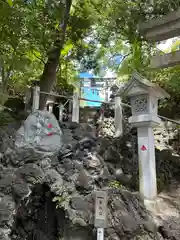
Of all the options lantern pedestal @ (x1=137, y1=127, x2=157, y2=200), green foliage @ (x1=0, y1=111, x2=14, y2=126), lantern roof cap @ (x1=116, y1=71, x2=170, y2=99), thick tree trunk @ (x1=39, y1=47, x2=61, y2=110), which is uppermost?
thick tree trunk @ (x1=39, y1=47, x2=61, y2=110)

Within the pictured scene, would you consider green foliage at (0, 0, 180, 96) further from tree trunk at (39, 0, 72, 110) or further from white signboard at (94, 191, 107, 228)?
white signboard at (94, 191, 107, 228)

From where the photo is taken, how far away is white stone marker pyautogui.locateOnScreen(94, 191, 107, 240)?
369cm

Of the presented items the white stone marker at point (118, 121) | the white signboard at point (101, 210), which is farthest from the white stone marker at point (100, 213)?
the white stone marker at point (118, 121)

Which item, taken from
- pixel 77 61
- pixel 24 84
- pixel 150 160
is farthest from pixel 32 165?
pixel 77 61

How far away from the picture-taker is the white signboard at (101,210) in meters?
3.75

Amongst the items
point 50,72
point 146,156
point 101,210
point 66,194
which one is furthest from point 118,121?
point 101,210

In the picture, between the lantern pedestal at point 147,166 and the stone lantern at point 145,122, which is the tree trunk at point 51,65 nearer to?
the stone lantern at point 145,122

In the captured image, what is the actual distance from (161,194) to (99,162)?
63.9 inches

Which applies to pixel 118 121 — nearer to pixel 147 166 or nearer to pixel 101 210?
pixel 147 166

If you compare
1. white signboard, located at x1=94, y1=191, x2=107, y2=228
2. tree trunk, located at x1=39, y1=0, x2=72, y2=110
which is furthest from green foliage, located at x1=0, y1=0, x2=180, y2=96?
white signboard, located at x1=94, y1=191, x2=107, y2=228

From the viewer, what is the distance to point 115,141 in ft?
21.6

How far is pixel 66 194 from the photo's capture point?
14.7ft

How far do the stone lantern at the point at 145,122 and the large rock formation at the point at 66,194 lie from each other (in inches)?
15.1

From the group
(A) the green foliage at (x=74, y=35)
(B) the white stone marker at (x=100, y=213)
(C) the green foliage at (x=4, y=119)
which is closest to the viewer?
(B) the white stone marker at (x=100, y=213)
